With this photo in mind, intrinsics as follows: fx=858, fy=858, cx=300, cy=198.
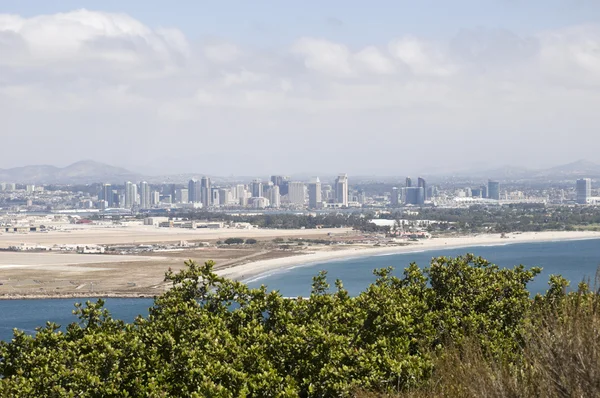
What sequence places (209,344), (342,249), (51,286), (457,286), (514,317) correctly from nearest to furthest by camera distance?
(209,344), (514,317), (457,286), (51,286), (342,249)

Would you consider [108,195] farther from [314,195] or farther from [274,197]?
[314,195]

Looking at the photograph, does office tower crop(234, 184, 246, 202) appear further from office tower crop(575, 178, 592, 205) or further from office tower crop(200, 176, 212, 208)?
office tower crop(575, 178, 592, 205)

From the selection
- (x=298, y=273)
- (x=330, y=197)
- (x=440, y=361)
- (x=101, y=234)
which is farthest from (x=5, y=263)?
(x=330, y=197)

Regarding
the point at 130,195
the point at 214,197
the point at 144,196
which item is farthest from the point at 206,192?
the point at 130,195

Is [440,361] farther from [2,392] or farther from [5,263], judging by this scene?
[5,263]

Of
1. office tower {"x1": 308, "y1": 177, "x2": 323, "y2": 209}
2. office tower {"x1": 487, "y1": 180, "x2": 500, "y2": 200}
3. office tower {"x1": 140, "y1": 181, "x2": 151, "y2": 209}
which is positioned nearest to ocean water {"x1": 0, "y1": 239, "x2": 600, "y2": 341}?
office tower {"x1": 308, "y1": 177, "x2": 323, "y2": 209}

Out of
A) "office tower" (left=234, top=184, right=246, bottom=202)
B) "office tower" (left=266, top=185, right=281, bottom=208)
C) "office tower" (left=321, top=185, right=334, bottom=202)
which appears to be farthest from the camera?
"office tower" (left=321, top=185, right=334, bottom=202)

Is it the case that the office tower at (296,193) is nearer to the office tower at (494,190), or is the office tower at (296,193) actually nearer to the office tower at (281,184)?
the office tower at (281,184)

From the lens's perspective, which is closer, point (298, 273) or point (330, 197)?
point (298, 273)
